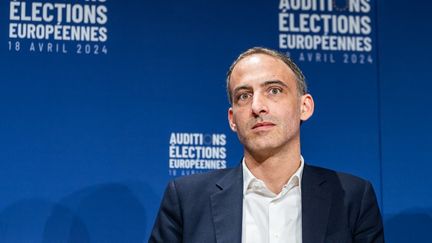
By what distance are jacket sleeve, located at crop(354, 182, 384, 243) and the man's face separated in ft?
0.91

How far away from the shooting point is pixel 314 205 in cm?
217

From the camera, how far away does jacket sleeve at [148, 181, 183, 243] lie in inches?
87.2

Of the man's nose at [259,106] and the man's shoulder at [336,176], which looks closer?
the man's nose at [259,106]

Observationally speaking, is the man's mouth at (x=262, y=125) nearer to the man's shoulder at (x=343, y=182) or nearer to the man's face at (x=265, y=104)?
the man's face at (x=265, y=104)

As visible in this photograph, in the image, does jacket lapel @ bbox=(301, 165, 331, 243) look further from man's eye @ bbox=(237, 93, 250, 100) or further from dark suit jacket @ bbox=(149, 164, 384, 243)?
man's eye @ bbox=(237, 93, 250, 100)

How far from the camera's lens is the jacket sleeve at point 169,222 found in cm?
221

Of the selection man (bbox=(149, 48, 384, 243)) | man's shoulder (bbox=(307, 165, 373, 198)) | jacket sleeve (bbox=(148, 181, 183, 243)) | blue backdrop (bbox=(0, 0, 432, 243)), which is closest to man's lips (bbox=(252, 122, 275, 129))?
man (bbox=(149, 48, 384, 243))

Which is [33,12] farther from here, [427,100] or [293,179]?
[427,100]

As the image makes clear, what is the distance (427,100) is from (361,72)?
0.95 ft

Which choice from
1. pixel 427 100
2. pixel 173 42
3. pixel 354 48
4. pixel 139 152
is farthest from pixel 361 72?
pixel 139 152

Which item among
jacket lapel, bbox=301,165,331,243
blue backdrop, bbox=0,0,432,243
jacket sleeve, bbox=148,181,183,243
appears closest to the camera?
jacket lapel, bbox=301,165,331,243

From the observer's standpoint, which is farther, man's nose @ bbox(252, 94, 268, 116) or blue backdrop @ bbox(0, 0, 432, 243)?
blue backdrop @ bbox(0, 0, 432, 243)

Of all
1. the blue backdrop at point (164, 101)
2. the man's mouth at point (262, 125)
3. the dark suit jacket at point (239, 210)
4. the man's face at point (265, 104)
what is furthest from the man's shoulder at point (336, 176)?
the blue backdrop at point (164, 101)

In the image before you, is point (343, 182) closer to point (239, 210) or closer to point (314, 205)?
point (314, 205)
